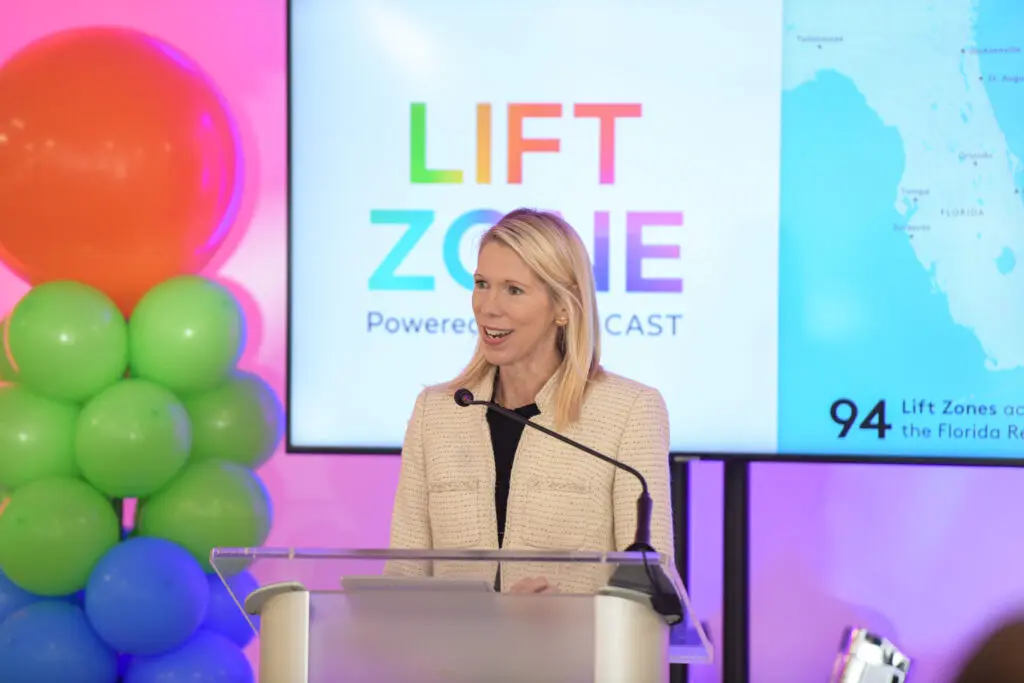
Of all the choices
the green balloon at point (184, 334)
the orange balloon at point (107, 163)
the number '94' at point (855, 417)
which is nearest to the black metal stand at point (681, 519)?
the number '94' at point (855, 417)

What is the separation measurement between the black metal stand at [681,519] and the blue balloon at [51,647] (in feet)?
5.18

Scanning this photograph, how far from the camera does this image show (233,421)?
124 inches

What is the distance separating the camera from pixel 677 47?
3.51 m

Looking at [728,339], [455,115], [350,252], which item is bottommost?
[728,339]

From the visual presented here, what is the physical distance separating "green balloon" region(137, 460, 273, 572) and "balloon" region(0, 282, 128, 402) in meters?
0.32

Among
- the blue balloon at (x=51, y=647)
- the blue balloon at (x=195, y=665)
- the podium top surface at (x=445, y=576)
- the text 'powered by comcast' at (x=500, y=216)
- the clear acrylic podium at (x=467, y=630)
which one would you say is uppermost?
the text 'powered by comcast' at (x=500, y=216)

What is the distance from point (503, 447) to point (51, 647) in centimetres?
129

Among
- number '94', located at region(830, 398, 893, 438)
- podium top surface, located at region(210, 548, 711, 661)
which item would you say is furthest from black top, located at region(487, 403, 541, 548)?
number '94', located at region(830, 398, 893, 438)

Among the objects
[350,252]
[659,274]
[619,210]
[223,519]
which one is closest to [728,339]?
[659,274]

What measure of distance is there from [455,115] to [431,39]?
0.24 m

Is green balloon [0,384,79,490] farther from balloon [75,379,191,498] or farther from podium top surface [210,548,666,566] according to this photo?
podium top surface [210,548,666,566]

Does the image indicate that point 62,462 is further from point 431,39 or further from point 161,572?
point 431,39

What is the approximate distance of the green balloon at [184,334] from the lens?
3.01m

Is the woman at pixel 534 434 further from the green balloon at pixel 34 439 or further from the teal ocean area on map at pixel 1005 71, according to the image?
the teal ocean area on map at pixel 1005 71
